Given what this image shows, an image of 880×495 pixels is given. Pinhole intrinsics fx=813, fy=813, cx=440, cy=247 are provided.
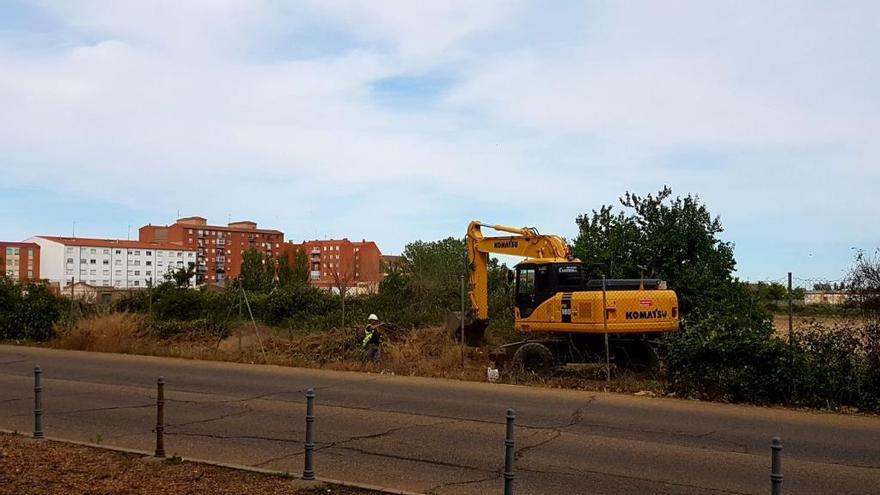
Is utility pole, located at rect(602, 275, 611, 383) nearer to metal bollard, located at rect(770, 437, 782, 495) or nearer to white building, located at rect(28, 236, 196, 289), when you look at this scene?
metal bollard, located at rect(770, 437, 782, 495)

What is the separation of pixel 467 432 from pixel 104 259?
133395 mm

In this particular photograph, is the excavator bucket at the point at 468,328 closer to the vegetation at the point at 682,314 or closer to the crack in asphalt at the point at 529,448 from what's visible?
the vegetation at the point at 682,314

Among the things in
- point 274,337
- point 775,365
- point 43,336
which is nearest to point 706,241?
point 775,365

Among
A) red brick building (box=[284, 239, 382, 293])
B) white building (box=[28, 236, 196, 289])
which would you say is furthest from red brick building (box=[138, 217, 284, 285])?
white building (box=[28, 236, 196, 289])

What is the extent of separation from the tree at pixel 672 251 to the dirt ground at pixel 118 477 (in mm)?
17352

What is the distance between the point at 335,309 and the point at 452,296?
20.7 feet

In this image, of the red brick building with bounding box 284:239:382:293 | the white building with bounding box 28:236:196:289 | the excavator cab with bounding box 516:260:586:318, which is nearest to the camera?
the excavator cab with bounding box 516:260:586:318

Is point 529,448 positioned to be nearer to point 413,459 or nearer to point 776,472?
point 413,459

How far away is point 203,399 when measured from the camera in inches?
554

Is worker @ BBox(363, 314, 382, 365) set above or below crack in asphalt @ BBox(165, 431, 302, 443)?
above

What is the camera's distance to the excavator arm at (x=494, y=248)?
21.0 metres

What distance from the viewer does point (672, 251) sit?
24.0 meters

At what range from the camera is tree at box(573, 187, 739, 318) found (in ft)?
75.7

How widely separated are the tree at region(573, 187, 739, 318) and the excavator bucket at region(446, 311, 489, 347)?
14.7ft
